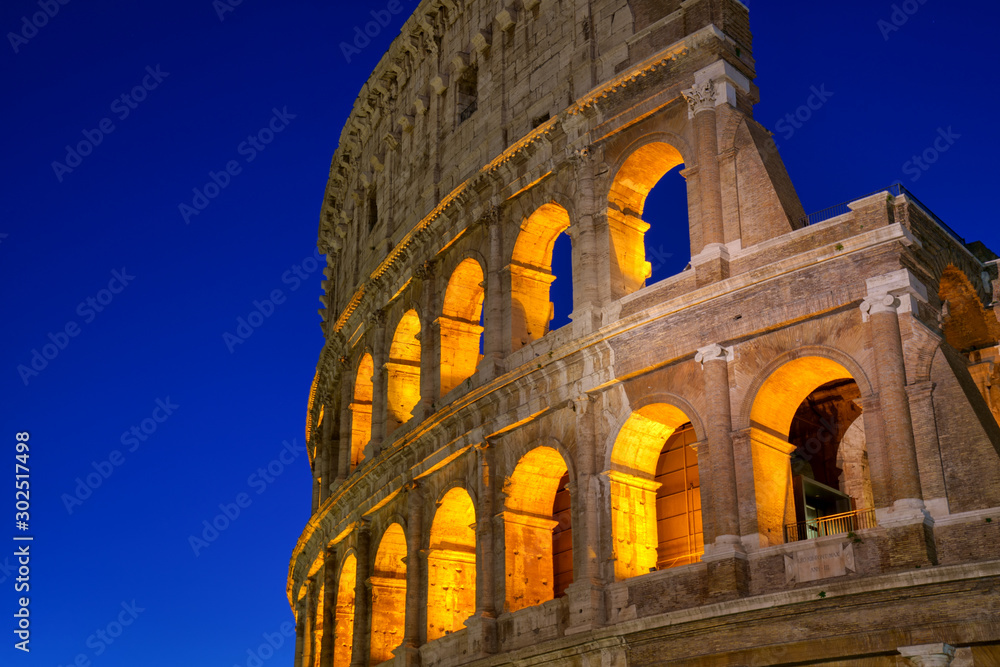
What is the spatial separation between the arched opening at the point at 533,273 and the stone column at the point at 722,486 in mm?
5206

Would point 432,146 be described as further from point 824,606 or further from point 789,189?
point 824,606

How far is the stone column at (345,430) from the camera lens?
94.6 ft

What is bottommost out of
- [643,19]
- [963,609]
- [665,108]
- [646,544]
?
[963,609]

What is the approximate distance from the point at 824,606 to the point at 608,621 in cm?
386

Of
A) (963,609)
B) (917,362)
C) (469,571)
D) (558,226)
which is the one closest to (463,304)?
(558,226)

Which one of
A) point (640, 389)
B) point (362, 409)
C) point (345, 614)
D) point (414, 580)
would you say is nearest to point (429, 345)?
point (414, 580)

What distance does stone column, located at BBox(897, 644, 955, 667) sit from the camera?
45.5ft

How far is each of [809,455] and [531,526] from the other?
5.95 m

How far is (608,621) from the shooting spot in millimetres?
17875

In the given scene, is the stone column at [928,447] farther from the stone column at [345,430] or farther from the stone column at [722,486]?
the stone column at [345,430]

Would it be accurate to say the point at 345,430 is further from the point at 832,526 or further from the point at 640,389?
the point at 832,526

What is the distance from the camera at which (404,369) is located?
26.7m

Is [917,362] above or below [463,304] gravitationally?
below

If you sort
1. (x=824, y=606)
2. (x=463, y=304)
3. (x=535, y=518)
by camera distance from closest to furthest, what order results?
1. (x=824, y=606)
2. (x=535, y=518)
3. (x=463, y=304)
